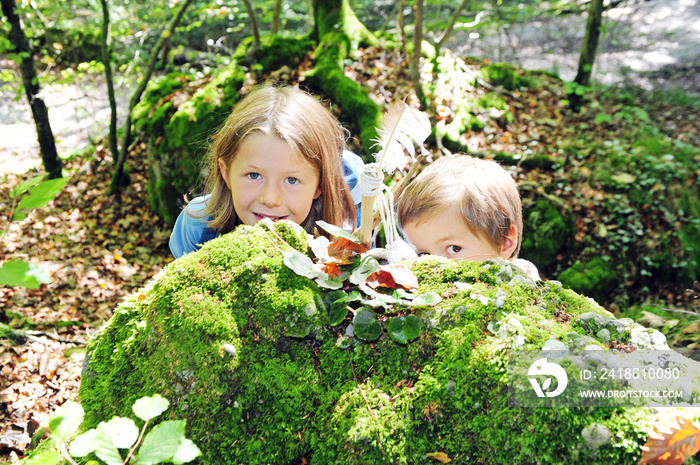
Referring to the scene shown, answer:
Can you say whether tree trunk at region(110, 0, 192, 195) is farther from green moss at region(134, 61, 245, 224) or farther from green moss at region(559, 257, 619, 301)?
green moss at region(559, 257, 619, 301)

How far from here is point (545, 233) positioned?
4.63 meters

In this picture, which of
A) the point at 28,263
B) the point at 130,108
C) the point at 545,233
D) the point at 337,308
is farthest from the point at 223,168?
the point at 130,108

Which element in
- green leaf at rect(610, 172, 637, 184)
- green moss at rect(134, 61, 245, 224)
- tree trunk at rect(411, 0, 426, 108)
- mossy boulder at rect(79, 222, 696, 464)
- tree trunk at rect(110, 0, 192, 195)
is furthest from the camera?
tree trunk at rect(110, 0, 192, 195)

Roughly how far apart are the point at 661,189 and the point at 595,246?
106 cm

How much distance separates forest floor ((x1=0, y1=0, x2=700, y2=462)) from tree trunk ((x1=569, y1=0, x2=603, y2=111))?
313 millimetres

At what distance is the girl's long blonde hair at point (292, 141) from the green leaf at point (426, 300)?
4.51 ft

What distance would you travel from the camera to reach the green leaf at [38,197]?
881 mm

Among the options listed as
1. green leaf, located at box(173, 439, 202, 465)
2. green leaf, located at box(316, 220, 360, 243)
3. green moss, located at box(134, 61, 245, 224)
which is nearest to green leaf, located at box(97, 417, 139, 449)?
green leaf, located at box(173, 439, 202, 465)

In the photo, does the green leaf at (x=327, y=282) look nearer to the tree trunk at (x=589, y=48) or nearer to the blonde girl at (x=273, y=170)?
the blonde girl at (x=273, y=170)

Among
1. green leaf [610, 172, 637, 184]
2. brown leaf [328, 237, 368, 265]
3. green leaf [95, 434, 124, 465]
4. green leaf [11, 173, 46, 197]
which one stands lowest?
green leaf [610, 172, 637, 184]

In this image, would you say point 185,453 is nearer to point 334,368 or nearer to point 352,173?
point 334,368

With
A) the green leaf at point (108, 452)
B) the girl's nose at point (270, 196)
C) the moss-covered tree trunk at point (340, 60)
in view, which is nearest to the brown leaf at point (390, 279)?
the green leaf at point (108, 452)

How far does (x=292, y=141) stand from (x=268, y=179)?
0.24 m

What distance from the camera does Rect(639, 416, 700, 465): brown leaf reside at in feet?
2.88
